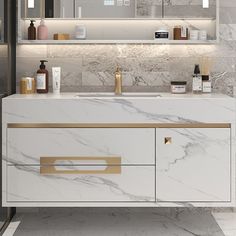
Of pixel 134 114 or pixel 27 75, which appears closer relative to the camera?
pixel 134 114

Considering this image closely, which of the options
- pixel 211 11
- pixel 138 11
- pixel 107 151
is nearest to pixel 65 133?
pixel 107 151

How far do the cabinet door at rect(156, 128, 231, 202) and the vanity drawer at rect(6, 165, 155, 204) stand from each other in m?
0.10

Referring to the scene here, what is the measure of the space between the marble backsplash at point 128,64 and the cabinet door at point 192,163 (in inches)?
25.7

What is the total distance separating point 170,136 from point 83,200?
0.69m

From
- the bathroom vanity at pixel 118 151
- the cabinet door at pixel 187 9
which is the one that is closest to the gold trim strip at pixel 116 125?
the bathroom vanity at pixel 118 151

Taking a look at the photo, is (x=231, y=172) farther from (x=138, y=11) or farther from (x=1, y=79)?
(x=1, y=79)

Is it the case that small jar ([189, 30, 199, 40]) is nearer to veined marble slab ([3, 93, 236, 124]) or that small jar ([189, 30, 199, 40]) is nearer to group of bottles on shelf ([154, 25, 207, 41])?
group of bottles on shelf ([154, 25, 207, 41])

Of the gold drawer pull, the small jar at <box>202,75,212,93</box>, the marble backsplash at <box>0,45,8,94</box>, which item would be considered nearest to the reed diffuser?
the small jar at <box>202,75,212,93</box>

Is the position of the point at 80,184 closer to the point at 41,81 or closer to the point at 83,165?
the point at 83,165


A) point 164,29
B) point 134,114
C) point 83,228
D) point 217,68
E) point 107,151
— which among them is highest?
point 164,29

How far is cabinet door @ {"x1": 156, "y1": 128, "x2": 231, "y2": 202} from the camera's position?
3.64 metres

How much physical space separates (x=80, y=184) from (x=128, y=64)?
103 centimetres

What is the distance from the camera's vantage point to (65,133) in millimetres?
3631

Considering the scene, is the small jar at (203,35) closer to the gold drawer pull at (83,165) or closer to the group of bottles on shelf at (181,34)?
the group of bottles on shelf at (181,34)
